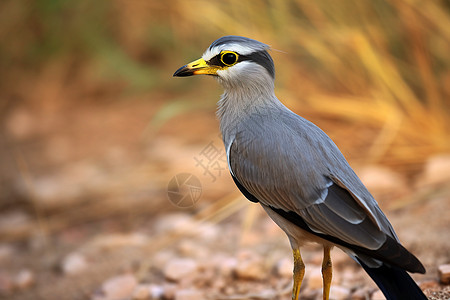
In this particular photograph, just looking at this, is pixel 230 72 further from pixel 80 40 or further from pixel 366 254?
pixel 80 40

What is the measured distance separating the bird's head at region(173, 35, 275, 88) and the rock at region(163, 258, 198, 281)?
128 cm

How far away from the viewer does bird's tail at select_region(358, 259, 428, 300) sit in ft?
7.09

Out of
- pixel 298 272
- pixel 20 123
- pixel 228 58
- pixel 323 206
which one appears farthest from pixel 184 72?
pixel 20 123

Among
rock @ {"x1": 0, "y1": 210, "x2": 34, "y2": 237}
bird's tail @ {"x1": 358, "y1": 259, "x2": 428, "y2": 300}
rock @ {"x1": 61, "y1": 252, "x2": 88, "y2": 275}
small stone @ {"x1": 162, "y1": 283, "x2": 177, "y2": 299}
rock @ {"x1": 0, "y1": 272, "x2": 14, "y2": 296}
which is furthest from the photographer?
rock @ {"x1": 0, "y1": 210, "x2": 34, "y2": 237}

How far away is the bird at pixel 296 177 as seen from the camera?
2238 mm

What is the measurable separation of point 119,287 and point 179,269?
38cm

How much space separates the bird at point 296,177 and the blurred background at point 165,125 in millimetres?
695

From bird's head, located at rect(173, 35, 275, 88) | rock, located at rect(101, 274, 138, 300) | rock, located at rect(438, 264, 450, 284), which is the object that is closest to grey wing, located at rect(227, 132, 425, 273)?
bird's head, located at rect(173, 35, 275, 88)

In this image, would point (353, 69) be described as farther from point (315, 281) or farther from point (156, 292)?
point (156, 292)

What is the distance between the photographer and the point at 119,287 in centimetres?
339

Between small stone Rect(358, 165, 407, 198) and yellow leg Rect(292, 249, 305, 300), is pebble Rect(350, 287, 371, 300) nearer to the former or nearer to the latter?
yellow leg Rect(292, 249, 305, 300)

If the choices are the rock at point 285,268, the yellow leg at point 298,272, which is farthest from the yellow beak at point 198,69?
the rock at point 285,268

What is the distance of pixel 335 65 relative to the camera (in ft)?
16.3

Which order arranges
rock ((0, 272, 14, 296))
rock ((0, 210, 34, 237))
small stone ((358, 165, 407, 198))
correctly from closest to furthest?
rock ((0, 272, 14, 296)), small stone ((358, 165, 407, 198)), rock ((0, 210, 34, 237))
